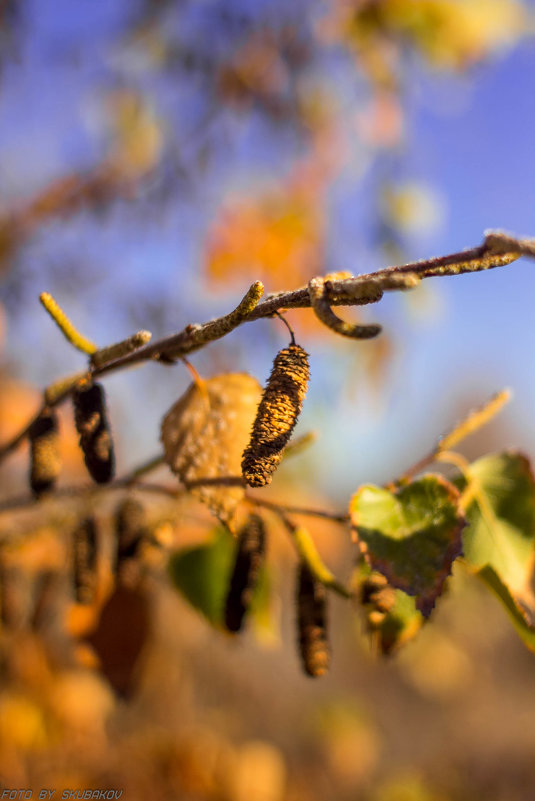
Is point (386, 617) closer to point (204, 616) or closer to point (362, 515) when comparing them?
point (362, 515)

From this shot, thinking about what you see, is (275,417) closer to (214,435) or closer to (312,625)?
(214,435)

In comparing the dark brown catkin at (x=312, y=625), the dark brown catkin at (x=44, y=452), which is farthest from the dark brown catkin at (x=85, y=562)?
the dark brown catkin at (x=312, y=625)

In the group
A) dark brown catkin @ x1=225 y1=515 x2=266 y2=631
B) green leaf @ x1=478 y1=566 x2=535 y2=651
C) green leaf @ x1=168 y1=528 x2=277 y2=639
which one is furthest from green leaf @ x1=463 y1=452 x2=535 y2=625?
green leaf @ x1=168 y1=528 x2=277 y2=639

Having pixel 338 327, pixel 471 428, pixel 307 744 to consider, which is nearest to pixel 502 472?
pixel 471 428

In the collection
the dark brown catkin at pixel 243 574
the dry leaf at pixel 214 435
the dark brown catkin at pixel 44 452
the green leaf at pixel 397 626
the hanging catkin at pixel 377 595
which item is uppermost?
the dark brown catkin at pixel 44 452

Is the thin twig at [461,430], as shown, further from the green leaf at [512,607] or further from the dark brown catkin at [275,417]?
the dark brown catkin at [275,417]

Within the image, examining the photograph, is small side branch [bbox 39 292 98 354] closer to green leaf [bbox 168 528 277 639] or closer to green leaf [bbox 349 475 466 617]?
green leaf [bbox 349 475 466 617]
